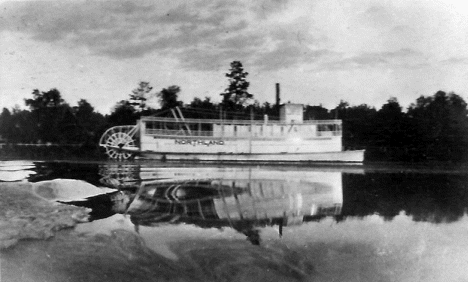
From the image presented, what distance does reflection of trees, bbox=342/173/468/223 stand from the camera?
2.60 meters

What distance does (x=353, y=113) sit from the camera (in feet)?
10.3

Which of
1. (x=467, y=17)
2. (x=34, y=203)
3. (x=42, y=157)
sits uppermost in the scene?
(x=467, y=17)

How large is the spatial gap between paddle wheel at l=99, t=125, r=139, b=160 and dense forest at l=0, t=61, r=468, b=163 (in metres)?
0.06

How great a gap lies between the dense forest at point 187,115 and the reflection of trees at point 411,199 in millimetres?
333

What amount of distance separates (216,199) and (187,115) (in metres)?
0.83

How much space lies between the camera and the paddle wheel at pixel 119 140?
2.68m

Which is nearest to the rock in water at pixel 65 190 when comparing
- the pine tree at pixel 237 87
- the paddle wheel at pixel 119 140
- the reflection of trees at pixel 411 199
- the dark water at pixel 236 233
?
the dark water at pixel 236 233

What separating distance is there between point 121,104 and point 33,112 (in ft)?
2.63

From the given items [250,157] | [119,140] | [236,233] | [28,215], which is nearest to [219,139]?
[250,157]

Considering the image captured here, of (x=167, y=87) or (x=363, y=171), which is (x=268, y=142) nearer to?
(x=363, y=171)

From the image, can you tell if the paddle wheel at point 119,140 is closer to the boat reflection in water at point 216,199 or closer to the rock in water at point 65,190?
the boat reflection in water at point 216,199

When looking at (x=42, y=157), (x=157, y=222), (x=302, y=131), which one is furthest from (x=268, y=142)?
(x=42, y=157)

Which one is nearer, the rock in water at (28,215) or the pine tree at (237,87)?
the rock in water at (28,215)

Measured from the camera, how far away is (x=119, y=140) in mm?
2965
